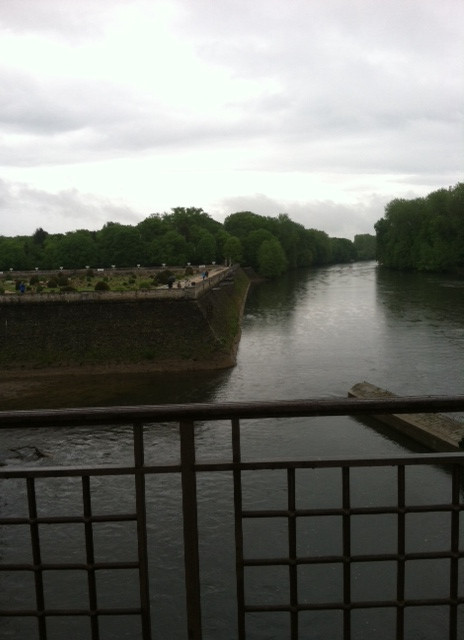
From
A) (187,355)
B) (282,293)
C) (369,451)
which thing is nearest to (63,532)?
(369,451)

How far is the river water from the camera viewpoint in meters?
12.0

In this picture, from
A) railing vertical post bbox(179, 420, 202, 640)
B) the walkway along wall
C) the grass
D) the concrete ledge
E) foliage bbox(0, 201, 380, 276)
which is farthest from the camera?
foliage bbox(0, 201, 380, 276)

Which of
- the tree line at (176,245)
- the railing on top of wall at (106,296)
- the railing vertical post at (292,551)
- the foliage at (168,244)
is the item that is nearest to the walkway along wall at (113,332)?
the railing on top of wall at (106,296)

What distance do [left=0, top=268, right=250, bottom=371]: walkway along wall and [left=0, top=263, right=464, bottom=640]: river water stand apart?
173cm

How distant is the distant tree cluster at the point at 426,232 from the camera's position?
84.4 meters

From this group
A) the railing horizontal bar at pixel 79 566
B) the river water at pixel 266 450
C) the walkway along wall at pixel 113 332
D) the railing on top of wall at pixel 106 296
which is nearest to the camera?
the railing horizontal bar at pixel 79 566

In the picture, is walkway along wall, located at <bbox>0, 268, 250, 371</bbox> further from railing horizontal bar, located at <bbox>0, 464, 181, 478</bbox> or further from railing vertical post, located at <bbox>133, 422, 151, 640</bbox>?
railing horizontal bar, located at <bbox>0, 464, 181, 478</bbox>

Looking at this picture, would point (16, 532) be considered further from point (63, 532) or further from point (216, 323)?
point (216, 323)

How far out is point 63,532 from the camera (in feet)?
48.9

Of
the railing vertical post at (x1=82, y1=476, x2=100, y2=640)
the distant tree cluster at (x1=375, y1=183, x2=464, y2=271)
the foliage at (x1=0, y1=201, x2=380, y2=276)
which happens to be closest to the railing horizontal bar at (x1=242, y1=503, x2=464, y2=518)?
the railing vertical post at (x1=82, y1=476, x2=100, y2=640)

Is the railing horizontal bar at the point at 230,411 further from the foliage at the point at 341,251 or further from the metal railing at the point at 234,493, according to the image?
the foliage at the point at 341,251

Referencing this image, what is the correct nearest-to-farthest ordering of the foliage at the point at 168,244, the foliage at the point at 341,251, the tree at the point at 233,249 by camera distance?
the foliage at the point at 168,244
the tree at the point at 233,249
the foliage at the point at 341,251

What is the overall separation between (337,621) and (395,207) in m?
92.6

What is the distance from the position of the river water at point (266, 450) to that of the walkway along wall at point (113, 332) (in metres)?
1.73
